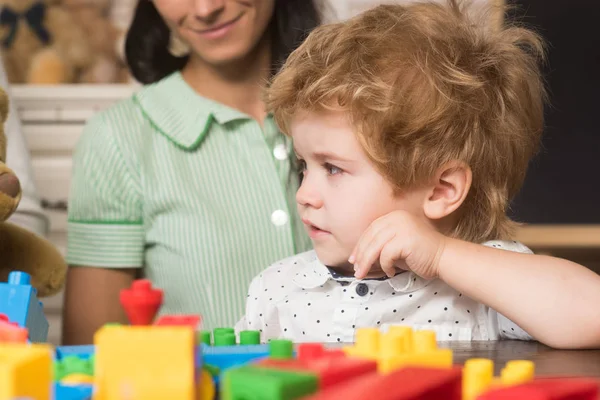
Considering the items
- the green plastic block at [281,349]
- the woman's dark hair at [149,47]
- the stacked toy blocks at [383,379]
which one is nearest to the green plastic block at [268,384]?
the stacked toy blocks at [383,379]

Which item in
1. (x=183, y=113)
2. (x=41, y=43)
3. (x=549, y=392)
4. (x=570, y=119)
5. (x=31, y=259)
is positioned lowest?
(x=549, y=392)

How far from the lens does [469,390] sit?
0.45 m

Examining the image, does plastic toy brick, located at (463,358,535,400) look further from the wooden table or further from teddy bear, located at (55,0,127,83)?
teddy bear, located at (55,0,127,83)

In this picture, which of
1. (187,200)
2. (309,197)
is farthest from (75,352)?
(187,200)

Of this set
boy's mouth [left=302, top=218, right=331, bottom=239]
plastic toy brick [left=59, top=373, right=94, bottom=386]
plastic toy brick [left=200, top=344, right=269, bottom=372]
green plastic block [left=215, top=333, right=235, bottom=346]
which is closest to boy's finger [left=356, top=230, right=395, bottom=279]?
boy's mouth [left=302, top=218, right=331, bottom=239]

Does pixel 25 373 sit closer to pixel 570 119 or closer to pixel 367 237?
pixel 367 237

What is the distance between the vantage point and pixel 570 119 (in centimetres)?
212

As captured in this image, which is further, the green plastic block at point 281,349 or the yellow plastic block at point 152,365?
the green plastic block at point 281,349

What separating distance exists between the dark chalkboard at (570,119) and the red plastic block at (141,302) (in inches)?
68.1

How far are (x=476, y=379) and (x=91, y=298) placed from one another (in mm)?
1005

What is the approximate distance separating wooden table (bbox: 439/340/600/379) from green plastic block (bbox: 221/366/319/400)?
0.26 metres

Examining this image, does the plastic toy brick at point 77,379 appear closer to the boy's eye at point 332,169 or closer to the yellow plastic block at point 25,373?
the yellow plastic block at point 25,373

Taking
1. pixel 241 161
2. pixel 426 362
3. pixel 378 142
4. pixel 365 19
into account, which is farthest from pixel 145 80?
pixel 426 362

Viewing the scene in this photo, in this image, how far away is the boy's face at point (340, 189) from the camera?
98 cm
